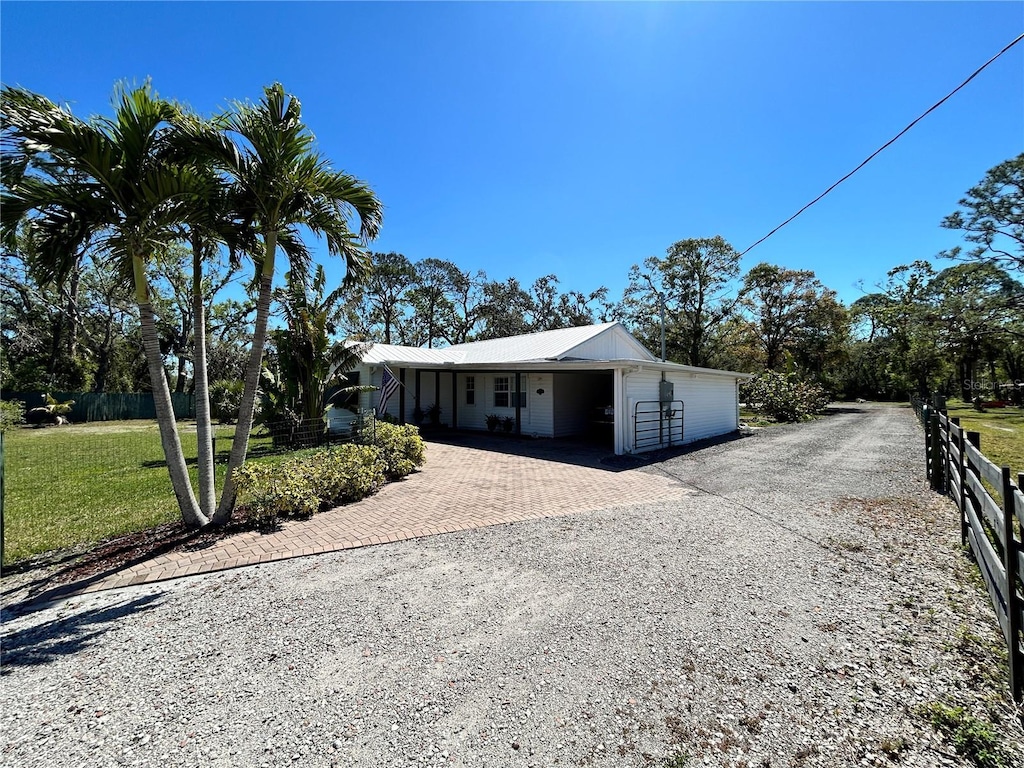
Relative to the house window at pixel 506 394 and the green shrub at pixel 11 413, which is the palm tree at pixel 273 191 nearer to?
the house window at pixel 506 394

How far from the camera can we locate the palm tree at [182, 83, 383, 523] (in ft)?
16.0

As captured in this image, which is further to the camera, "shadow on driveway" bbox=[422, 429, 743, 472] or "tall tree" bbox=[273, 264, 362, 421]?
"shadow on driveway" bbox=[422, 429, 743, 472]

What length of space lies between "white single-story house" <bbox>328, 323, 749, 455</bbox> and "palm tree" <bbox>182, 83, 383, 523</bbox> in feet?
22.6

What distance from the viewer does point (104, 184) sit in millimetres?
4434

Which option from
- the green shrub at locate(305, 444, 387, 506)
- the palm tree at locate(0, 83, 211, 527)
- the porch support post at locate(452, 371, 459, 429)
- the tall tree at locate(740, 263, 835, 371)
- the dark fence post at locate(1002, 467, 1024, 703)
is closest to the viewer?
the dark fence post at locate(1002, 467, 1024, 703)

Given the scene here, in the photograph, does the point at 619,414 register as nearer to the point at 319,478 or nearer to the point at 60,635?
the point at 319,478

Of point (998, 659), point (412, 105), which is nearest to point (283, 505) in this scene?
point (998, 659)

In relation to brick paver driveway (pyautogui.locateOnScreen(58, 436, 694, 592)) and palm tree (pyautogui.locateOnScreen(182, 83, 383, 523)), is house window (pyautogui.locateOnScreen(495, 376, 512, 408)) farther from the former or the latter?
palm tree (pyautogui.locateOnScreen(182, 83, 383, 523))

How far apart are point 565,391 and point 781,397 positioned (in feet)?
48.1

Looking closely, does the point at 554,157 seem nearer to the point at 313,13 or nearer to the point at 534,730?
the point at 313,13

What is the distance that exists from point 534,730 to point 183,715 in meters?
1.91

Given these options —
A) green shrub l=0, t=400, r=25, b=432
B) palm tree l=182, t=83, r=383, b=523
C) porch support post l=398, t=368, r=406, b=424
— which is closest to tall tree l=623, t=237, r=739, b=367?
porch support post l=398, t=368, r=406, b=424

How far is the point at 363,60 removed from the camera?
828cm

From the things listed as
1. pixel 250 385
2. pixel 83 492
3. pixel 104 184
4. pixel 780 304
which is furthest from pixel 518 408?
pixel 780 304
